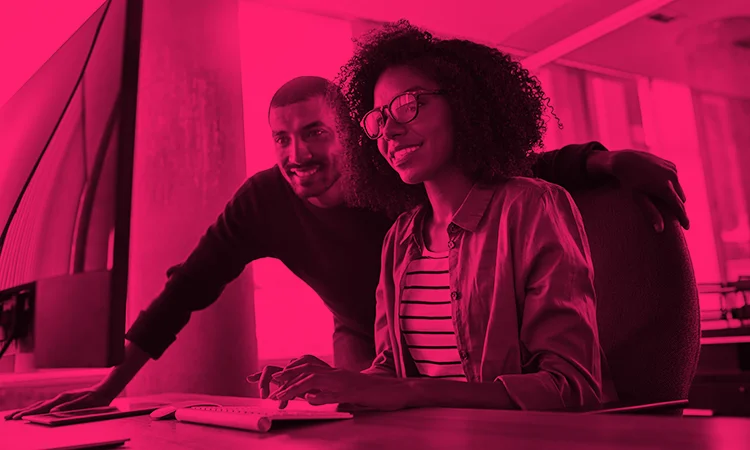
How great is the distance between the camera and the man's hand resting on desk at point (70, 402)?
112 cm

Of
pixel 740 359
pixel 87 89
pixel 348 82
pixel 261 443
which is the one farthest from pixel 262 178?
pixel 740 359

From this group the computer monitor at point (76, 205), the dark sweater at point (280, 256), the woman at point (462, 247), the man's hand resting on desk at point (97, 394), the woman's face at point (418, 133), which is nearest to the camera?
the computer monitor at point (76, 205)

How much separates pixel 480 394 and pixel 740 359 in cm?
166

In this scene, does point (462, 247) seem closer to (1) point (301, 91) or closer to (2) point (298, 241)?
(2) point (298, 241)

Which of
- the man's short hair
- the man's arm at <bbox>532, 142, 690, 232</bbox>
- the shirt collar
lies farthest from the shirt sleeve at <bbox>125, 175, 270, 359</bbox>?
the man's arm at <bbox>532, 142, 690, 232</bbox>

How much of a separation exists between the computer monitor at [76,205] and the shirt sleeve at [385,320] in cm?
70

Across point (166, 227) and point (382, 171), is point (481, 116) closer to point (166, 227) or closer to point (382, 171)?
point (382, 171)

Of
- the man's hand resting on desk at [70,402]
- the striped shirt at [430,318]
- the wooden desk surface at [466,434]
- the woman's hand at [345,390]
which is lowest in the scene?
the man's hand resting on desk at [70,402]

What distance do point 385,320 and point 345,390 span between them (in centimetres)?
58

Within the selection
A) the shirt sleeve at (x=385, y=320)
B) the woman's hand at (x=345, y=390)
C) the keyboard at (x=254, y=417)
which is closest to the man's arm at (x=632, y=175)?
the shirt sleeve at (x=385, y=320)

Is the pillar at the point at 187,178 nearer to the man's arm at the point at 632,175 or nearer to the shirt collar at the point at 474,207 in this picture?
the shirt collar at the point at 474,207

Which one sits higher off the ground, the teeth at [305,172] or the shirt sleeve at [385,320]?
the teeth at [305,172]

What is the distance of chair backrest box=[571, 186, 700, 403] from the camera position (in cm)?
103

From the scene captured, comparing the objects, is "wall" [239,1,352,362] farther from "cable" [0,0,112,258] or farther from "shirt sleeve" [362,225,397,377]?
"cable" [0,0,112,258]
